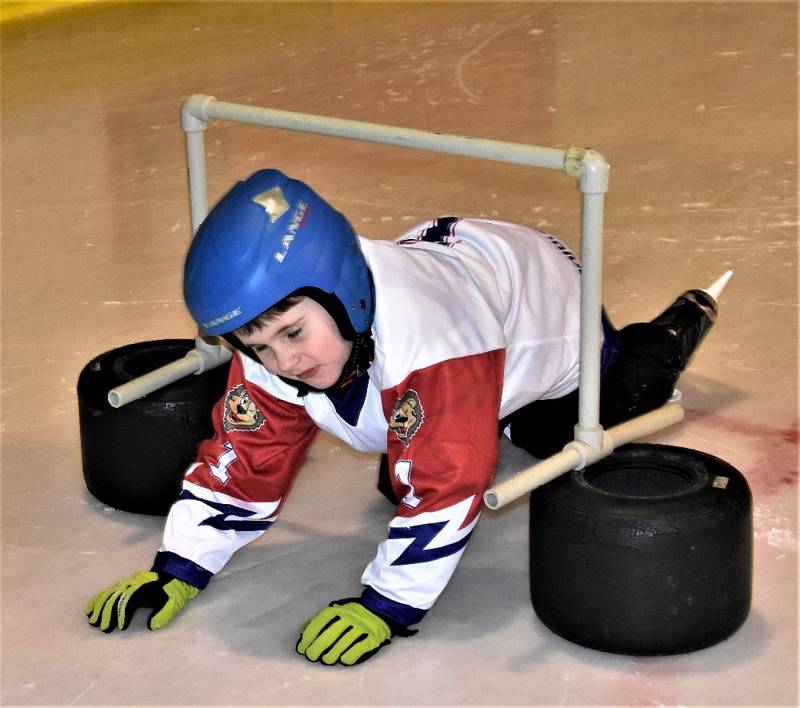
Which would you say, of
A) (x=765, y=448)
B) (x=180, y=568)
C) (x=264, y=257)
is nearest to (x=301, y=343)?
(x=264, y=257)

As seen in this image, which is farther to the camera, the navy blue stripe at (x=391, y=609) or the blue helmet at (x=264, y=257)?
the navy blue stripe at (x=391, y=609)

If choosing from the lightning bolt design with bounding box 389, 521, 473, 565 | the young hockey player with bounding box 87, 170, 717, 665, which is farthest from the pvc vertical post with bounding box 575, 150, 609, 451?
the lightning bolt design with bounding box 389, 521, 473, 565

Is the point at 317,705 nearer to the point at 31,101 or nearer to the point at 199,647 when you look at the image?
the point at 199,647

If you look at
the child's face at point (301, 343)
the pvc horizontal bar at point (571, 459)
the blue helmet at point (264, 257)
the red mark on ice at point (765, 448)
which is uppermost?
the blue helmet at point (264, 257)

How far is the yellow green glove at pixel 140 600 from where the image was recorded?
6.75ft

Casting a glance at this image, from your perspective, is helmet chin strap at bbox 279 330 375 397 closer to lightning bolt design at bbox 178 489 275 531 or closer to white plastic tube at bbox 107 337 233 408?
lightning bolt design at bbox 178 489 275 531

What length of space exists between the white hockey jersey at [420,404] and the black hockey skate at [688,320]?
13.2 inches

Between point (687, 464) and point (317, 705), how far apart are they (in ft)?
1.94

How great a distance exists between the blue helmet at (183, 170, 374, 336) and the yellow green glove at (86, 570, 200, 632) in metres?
0.42

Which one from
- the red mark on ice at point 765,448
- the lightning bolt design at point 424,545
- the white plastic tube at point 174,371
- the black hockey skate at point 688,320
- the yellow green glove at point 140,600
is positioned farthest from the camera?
the black hockey skate at point 688,320

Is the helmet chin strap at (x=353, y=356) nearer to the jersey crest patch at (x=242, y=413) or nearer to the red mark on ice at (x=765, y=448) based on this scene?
the jersey crest patch at (x=242, y=413)

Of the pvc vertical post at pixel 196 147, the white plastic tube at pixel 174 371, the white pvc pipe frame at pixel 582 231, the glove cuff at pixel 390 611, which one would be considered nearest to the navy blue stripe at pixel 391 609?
the glove cuff at pixel 390 611

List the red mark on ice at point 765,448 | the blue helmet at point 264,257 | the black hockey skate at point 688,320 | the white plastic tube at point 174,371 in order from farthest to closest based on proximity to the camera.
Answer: the black hockey skate at point 688,320 → the red mark on ice at point 765,448 → the white plastic tube at point 174,371 → the blue helmet at point 264,257

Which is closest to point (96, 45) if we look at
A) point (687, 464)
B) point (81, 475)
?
point (81, 475)
